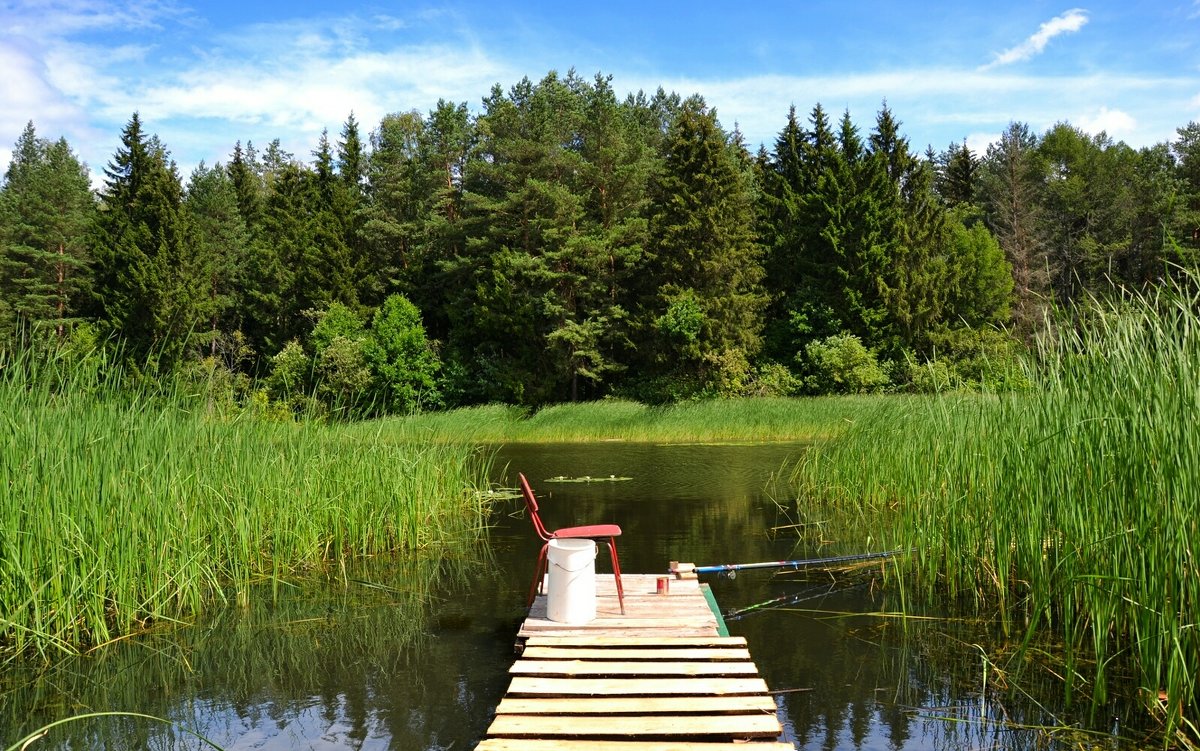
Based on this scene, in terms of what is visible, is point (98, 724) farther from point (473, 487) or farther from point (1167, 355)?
point (473, 487)

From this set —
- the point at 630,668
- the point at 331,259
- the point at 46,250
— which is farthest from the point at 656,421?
the point at 46,250

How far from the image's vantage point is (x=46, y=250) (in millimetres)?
38094

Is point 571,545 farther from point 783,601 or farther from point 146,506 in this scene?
point 146,506

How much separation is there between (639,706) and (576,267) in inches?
1198

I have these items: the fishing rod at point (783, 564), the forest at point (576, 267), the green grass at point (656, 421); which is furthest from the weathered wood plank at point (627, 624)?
the forest at point (576, 267)

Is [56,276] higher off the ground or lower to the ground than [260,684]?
higher

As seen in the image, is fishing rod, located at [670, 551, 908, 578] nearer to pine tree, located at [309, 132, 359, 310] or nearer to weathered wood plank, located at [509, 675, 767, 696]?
weathered wood plank, located at [509, 675, 767, 696]

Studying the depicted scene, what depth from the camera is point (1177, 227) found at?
36906 mm

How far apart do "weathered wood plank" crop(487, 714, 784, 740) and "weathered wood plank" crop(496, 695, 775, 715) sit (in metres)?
0.04

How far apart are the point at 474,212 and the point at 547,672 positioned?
33603 mm

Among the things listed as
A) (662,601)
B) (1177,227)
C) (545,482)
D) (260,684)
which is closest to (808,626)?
(662,601)

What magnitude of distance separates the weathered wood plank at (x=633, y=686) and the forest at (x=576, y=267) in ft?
80.9

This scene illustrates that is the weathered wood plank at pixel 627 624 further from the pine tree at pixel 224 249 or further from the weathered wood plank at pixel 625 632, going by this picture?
the pine tree at pixel 224 249

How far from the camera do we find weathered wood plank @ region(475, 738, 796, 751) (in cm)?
398
